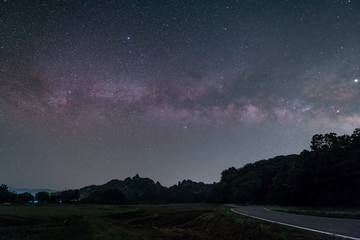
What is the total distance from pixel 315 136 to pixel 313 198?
1327 centimetres

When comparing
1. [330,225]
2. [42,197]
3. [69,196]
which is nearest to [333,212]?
[330,225]

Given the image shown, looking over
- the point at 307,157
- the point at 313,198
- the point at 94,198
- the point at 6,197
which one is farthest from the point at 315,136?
the point at 6,197

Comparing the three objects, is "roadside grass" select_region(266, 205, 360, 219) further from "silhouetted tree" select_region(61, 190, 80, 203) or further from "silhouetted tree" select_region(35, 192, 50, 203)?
"silhouetted tree" select_region(35, 192, 50, 203)

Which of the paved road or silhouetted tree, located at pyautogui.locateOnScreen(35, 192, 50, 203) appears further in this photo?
silhouetted tree, located at pyautogui.locateOnScreen(35, 192, 50, 203)

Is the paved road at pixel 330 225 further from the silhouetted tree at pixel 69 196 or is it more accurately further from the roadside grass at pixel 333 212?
the silhouetted tree at pixel 69 196

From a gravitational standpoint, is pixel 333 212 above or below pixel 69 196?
below

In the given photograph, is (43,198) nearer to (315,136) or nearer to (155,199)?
(155,199)

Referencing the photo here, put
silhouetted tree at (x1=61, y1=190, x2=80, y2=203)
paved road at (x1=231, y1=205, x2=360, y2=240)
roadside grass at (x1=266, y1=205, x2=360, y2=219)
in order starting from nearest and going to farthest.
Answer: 1. paved road at (x1=231, y1=205, x2=360, y2=240)
2. roadside grass at (x1=266, y1=205, x2=360, y2=219)
3. silhouetted tree at (x1=61, y1=190, x2=80, y2=203)

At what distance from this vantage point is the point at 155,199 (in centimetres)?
16238

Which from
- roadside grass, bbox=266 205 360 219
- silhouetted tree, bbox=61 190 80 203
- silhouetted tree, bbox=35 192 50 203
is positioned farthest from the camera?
silhouetted tree, bbox=35 192 50 203

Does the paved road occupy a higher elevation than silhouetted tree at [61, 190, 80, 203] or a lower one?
lower

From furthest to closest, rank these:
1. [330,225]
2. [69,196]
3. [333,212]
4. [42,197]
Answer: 1. [69,196]
2. [42,197]
3. [333,212]
4. [330,225]

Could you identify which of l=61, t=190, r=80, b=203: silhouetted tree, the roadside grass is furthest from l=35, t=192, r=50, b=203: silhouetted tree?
the roadside grass

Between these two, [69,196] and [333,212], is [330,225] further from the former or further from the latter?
[69,196]
